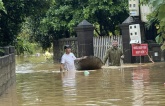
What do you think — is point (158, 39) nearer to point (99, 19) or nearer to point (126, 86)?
point (126, 86)

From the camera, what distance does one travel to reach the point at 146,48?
20922 millimetres

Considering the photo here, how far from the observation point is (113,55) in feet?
50.1

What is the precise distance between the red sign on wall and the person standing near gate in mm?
5437

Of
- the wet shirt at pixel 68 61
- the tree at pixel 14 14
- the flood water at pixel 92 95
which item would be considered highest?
the tree at pixel 14 14

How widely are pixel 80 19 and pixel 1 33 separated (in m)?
9.44

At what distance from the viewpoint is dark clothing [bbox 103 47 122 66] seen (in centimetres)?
1512

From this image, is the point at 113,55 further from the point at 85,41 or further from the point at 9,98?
the point at 85,41

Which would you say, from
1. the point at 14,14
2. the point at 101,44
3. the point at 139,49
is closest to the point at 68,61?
the point at 14,14

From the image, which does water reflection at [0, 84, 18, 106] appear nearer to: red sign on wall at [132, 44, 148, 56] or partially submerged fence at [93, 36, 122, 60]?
red sign on wall at [132, 44, 148, 56]

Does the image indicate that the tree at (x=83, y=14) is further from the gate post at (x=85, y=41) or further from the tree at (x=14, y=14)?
the tree at (x=14, y=14)

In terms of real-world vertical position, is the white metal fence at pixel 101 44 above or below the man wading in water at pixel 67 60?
above

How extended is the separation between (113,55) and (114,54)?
0.23ft

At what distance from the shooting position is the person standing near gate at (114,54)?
15.1m

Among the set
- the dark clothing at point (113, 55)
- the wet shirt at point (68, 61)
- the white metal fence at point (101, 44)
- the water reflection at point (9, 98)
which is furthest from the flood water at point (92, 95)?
the white metal fence at point (101, 44)
